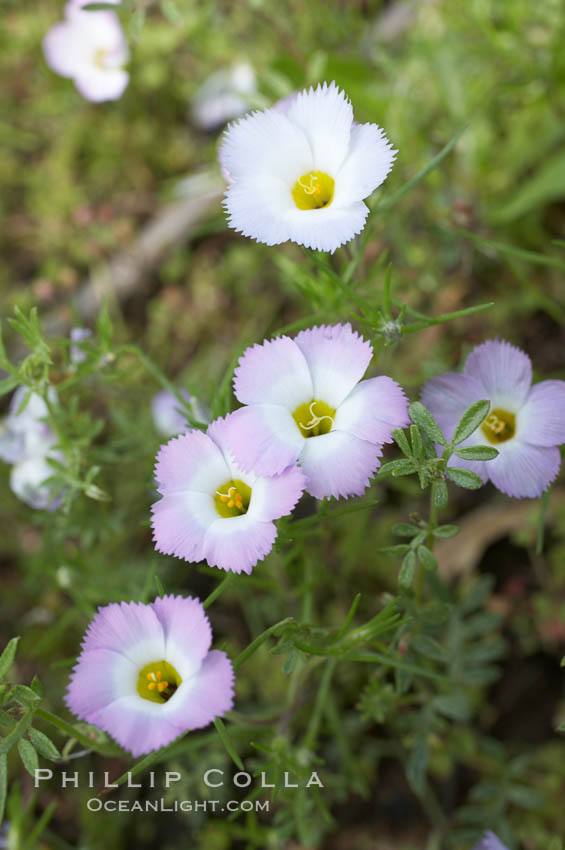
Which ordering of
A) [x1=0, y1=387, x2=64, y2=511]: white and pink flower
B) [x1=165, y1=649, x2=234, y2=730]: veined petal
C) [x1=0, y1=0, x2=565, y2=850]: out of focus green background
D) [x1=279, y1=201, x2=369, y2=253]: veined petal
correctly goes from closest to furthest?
1. [x1=165, y1=649, x2=234, y2=730]: veined petal
2. [x1=279, y1=201, x2=369, y2=253]: veined petal
3. [x1=0, y1=387, x2=64, y2=511]: white and pink flower
4. [x1=0, y1=0, x2=565, y2=850]: out of focus green background

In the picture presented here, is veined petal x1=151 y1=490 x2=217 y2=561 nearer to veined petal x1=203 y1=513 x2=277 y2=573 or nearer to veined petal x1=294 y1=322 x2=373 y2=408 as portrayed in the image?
veined petal x1=203 y1=513 x2=277 y2=573

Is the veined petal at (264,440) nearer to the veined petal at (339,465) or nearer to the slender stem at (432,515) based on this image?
the veined petal at (339,465)

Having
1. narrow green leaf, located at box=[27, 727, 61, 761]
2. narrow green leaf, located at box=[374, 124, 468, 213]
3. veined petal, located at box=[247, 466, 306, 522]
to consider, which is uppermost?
narrow green leaf, located at box=[374, 124, 468, 213]

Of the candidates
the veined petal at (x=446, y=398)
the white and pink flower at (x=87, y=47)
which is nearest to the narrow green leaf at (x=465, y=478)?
the veined petal at (x=446, y=398)

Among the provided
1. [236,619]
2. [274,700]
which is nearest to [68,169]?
[236,619]

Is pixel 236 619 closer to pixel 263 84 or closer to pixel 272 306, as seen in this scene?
pixel 272 306

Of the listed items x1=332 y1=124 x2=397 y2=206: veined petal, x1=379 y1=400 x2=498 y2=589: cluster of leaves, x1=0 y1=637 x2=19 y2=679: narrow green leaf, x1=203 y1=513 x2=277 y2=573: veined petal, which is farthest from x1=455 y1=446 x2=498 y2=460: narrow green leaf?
x1=0 y1=637 x2=19 y2=679: narrow green leaf
